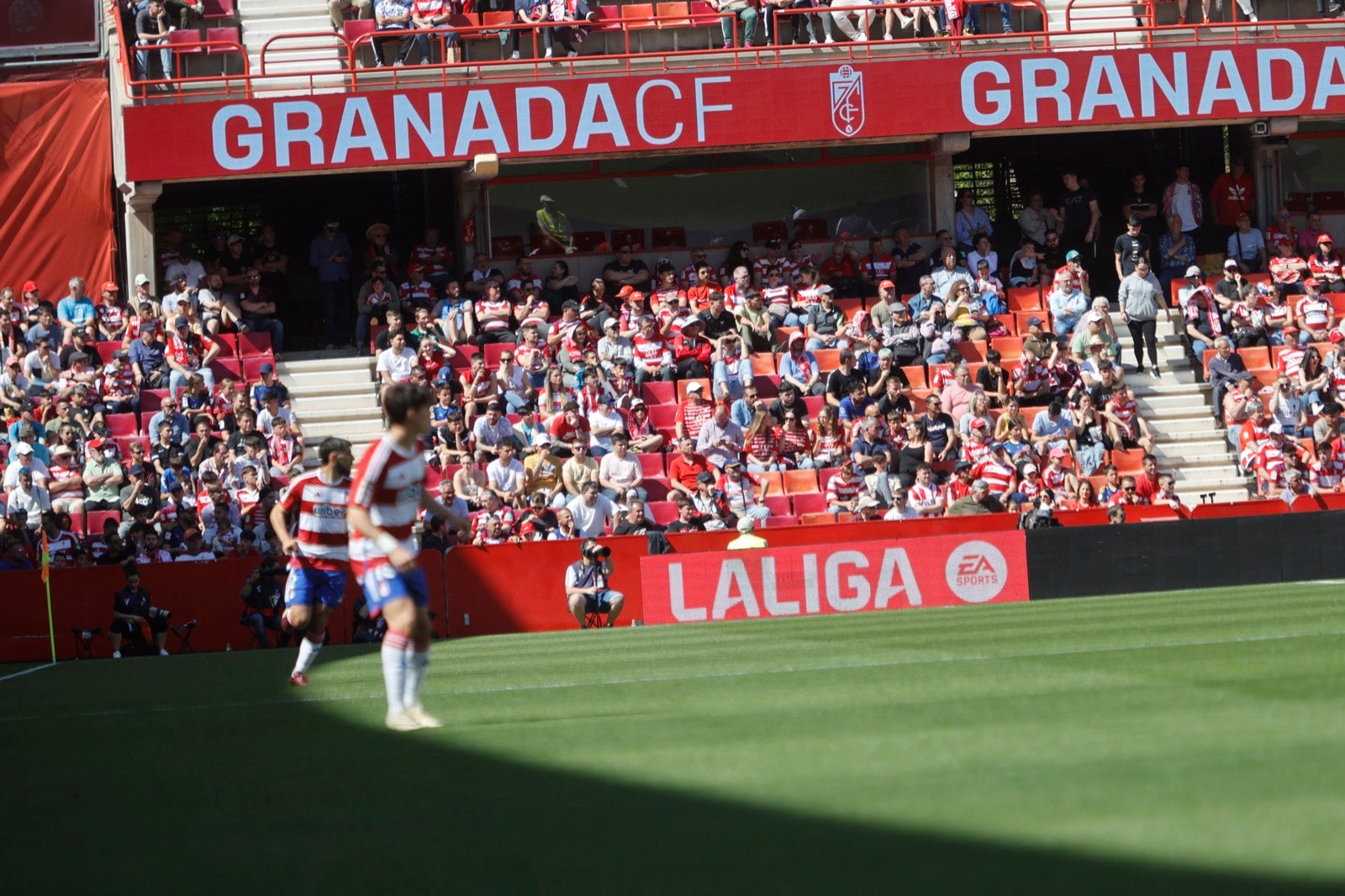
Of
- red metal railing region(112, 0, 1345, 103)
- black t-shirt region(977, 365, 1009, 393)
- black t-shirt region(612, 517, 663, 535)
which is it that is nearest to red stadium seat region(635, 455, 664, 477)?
black t-shirt region(612, 517, 663, 535)

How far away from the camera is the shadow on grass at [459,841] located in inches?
205

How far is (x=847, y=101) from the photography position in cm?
2652

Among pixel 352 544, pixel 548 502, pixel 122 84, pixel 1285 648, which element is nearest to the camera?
pixel 352 544

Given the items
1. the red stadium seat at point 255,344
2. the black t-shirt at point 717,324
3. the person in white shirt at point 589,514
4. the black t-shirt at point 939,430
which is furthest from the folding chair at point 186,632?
the black t-shirt at point 939,430

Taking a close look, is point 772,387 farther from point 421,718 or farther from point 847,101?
point 421,718

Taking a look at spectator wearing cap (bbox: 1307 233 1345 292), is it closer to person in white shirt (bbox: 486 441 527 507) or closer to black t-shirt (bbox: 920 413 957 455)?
black t-shirt (bbox: 920 413 957 455)

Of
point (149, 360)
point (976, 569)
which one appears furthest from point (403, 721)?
point (149, 360)

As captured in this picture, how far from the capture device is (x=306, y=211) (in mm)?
28172

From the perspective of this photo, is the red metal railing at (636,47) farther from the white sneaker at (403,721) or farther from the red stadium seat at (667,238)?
the white sneaker at (403,721)

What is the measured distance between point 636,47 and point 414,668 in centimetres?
2003

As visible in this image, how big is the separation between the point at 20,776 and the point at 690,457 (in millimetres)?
14337

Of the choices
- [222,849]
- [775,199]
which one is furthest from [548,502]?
[222,849]

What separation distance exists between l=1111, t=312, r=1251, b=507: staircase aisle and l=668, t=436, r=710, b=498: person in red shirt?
6.78m

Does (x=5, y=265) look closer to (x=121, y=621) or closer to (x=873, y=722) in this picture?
(x=121, y=621)
